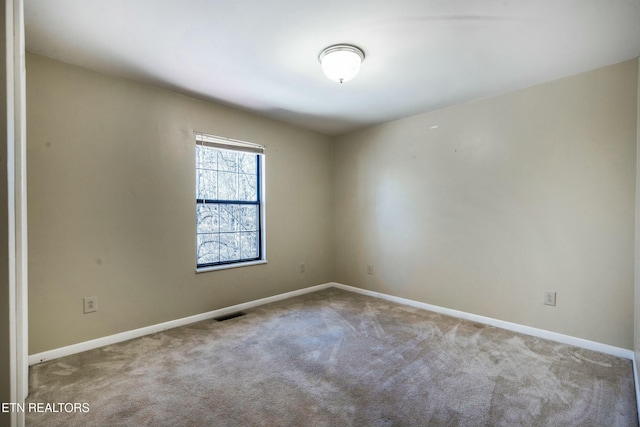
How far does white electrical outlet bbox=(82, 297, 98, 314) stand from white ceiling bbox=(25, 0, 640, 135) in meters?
1.89

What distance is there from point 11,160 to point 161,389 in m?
1.59

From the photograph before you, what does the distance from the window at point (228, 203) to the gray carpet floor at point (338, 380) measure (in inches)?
34.4

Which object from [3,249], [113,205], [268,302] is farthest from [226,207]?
[3,249]

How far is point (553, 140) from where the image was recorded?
8.73ft

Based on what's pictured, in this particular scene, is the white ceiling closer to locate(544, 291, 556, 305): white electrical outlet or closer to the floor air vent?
locate(544, 291, 556, 305): white electrical outlet

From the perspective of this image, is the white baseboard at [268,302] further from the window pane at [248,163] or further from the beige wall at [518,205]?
the window pane at [248,163]

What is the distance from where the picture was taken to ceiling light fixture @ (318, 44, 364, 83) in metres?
2.14

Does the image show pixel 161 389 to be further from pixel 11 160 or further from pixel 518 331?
pixel 518 331

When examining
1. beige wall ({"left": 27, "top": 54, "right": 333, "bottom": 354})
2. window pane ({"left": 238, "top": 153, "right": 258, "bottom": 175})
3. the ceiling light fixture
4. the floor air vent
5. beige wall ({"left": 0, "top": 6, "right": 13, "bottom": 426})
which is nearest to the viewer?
beige wall ({"left": 0, "top": 6, "right": 13, "bottom": 426})

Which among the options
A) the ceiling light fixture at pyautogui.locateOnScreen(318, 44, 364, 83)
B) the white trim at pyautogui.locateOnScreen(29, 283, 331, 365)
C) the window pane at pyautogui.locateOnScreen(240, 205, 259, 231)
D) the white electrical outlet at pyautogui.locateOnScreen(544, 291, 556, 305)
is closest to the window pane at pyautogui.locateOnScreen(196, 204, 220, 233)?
the window pane at pyautogui.locateOnScreen(240, 205, 259, 231)

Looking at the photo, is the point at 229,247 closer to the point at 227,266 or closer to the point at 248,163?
the point at 227,266

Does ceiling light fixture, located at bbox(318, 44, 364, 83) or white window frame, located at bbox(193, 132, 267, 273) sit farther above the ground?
ceiling light fixture, located at bbox(318, 44, 364, 83)

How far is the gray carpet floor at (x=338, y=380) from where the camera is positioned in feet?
5.50

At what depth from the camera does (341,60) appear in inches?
84.9
